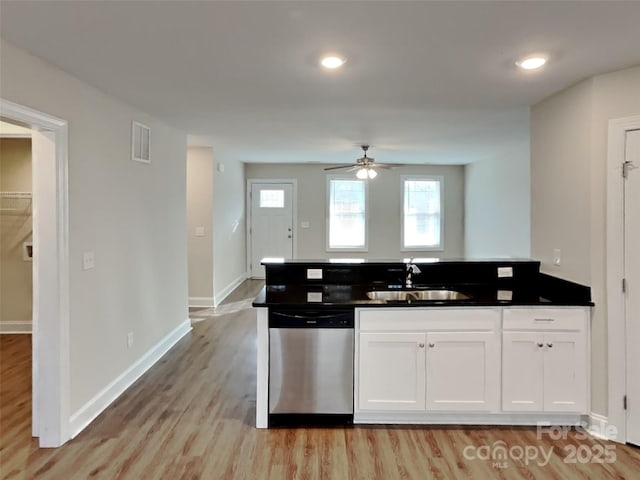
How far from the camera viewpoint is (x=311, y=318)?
107 inches

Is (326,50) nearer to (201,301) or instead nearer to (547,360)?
(547,360)

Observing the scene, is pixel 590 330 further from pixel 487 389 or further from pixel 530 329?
pixel 487 389

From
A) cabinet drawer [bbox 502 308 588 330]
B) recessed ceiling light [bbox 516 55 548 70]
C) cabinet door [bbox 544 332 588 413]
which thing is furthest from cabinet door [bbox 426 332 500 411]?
recessed ceiling light [bbox 516 55 548 70]

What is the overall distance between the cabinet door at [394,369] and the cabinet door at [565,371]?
2.70ft

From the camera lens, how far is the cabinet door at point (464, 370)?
273 cm

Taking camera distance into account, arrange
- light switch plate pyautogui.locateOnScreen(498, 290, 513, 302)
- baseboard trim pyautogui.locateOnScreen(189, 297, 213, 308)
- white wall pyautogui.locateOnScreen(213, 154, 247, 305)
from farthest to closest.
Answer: white wall pyautogui.locateOnScreen(213, 154, 247, 305)
baseboard trim pyautogui.locateOnScreen(189, 297, 213, 308)
light switch plate pyautogui.locateOnScreen(498, 290, 513, 302)

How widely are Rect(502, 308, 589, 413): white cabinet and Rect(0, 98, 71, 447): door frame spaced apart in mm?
2841

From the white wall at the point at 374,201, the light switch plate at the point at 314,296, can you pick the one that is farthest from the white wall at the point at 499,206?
the light switch plate at the point at 314,296

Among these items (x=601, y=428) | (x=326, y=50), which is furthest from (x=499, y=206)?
(x=326, y=50)

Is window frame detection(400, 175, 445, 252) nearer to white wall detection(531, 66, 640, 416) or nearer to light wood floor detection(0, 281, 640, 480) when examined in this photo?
white wall detection(531, 66, 640, 416)

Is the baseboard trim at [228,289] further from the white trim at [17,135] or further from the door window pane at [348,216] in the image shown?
the white trim at [17,135]

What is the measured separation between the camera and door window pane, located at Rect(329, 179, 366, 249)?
8.44 m

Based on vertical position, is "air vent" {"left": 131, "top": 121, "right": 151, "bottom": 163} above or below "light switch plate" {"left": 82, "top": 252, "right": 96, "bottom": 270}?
above

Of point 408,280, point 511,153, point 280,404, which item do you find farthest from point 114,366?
point 511,153
